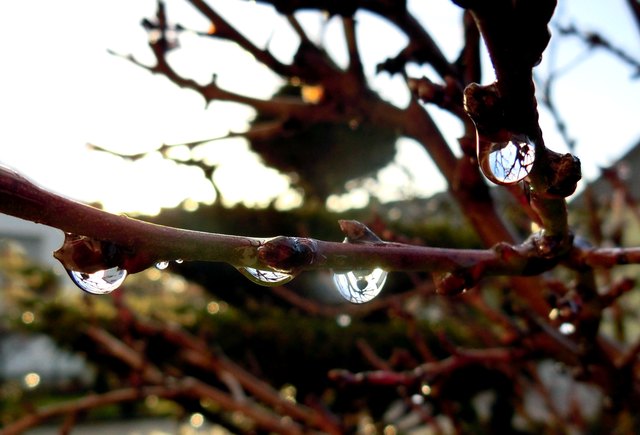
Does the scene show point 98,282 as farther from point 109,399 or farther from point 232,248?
point 109,399

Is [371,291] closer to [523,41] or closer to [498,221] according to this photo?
[523,41]

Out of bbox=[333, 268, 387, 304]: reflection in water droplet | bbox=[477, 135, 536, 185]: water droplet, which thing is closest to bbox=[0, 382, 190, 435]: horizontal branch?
bbox=[333, 268, 387, 304]: reflection in water droplet

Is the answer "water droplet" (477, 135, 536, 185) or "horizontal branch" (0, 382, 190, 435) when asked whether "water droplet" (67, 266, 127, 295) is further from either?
"horizontal branch" (0, 382, 190, 435)

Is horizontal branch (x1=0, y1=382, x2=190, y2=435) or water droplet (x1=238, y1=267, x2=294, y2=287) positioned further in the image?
horizontal branch (x1=0, y1=382, x2=190, y2=435)

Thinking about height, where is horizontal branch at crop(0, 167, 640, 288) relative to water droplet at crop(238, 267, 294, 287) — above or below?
above

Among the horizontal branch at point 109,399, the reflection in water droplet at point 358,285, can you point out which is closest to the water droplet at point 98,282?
the reflection in water droplet at point 358,285

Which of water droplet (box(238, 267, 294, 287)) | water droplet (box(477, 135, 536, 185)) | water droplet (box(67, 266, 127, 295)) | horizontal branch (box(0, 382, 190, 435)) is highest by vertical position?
water droplet (box(477, 135, 536, 185))

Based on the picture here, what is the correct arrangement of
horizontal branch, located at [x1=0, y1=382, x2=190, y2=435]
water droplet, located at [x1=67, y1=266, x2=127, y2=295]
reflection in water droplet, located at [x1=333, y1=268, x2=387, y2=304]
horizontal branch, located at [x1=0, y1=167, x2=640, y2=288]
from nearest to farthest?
horizontal branch, located at [x1=0, y1=167, x2=640, y2=288], water droplet, located at [x1=67, y1=266, x2=127, y2=295], reflection in water droplet, located at [x1=333, y1=268, x2=387, y2=304], horizontal branch, located at [x1=0, y1=382, x2=190, y2=435]
